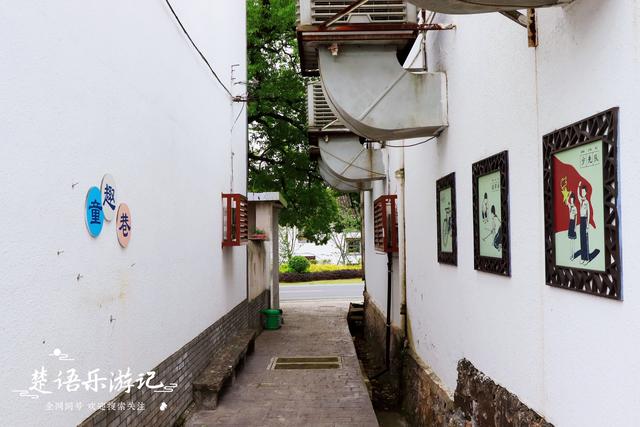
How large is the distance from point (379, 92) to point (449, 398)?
3249mm

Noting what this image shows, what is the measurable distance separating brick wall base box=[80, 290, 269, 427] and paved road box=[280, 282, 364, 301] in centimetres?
1247

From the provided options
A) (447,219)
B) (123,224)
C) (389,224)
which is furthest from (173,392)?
(389,224)

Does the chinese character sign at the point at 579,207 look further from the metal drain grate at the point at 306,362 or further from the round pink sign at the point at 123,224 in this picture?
the metal drain grate at the point at 306,362

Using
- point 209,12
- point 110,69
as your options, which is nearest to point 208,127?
point 209,12

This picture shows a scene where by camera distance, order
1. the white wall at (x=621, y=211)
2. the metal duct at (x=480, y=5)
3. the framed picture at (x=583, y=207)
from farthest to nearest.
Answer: the metal duct at (x=480, y=5)
the framed picture at (x=583, y=207)
the white wall at (x=621, y=211)

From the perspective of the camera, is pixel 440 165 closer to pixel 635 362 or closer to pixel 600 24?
pixel 600 24

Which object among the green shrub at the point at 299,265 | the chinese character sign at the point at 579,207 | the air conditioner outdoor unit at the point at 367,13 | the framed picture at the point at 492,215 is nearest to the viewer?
the chinese character sign at the point at 579,207

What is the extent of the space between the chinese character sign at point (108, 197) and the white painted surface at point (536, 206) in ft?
9.87

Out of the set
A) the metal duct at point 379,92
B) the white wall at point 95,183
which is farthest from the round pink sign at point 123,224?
the metal duct at point 379,92

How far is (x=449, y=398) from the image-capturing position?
19.1ft

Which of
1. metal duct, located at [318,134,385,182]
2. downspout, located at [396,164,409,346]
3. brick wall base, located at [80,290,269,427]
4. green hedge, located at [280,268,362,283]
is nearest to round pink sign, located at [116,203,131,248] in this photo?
brick wall base, located at [80,290,269,427]

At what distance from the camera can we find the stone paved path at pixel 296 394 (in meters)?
6.25

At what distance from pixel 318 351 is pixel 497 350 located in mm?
6101

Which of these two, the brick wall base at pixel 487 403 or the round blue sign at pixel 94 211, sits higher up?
the round blue sign at pixel 94 211
